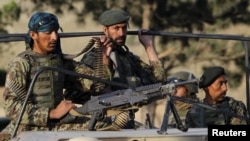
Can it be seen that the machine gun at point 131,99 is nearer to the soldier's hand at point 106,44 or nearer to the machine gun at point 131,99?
the machine gun at point 131,99

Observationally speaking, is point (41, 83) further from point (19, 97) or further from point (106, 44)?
point (106, 44)

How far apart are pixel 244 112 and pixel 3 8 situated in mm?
20713

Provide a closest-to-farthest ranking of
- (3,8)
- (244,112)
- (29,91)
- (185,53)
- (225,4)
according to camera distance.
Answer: (29,91)
(244,112)
(225,4)
(185,53)
(3,8)

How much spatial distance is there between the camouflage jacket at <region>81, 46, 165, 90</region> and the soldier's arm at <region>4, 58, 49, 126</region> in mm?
718

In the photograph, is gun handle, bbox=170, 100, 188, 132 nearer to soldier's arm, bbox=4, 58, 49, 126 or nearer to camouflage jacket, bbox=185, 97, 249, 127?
soldier's arm, bbox=4, 58, 49, 126

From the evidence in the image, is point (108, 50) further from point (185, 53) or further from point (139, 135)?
point (185, 53)

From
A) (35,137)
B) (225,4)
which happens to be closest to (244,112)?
(35,137)

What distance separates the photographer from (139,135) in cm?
639

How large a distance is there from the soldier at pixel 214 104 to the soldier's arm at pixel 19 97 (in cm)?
176

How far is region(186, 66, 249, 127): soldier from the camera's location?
8648 mm

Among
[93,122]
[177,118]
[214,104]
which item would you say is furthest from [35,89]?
[214,104]

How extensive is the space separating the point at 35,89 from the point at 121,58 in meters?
1.03

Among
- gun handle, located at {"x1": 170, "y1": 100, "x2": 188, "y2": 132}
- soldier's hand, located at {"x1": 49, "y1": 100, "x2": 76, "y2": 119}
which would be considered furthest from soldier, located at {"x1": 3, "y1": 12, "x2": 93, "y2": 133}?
gun handle, located at {"x1": 170, "y1": 100, "x2": 188, "y2": 132}

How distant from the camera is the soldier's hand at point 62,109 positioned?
7.06m
